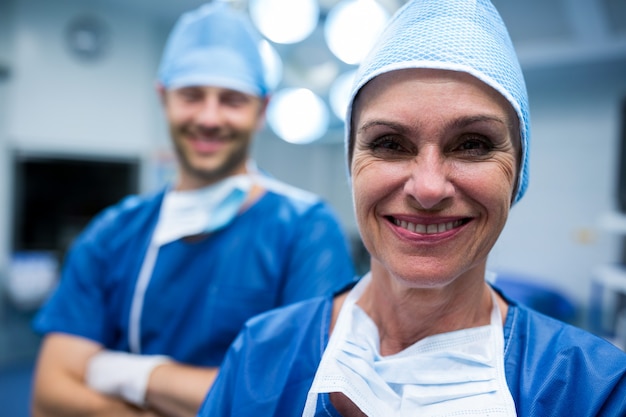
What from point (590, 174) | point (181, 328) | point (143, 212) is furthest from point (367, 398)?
point (590, 174)

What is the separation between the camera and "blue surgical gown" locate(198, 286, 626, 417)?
70cm

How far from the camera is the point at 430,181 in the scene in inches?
27.5

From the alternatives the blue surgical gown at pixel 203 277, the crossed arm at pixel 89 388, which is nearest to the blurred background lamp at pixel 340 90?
the blue surgical gown at pixel 203 277

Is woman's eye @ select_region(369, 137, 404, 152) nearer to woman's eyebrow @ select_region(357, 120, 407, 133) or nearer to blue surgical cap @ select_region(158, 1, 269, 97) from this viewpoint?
woman's eyebrow @ select_region(357, 120, 407, 133)

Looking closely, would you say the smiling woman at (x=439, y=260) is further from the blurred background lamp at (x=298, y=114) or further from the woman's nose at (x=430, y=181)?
the blurred background lamp at (x=298, y=114)

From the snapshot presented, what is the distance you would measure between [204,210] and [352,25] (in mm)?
1793

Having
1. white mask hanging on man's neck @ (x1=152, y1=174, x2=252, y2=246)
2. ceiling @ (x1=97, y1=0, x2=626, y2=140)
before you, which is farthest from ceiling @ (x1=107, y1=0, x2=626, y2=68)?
white mask hanging on man's neck @ (x1=152, y1=174, x2=252, y2=246)

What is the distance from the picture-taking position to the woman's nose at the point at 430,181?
2.29 feet

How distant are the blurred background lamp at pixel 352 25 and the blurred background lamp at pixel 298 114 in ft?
2.27

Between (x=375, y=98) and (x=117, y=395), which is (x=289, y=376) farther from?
(x=117, y=395)

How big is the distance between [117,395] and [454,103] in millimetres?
1060

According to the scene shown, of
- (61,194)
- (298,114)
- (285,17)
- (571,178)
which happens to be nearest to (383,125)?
(285,17)

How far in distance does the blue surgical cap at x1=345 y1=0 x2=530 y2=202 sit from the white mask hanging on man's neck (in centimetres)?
62

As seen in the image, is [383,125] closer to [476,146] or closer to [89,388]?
[476,146]
